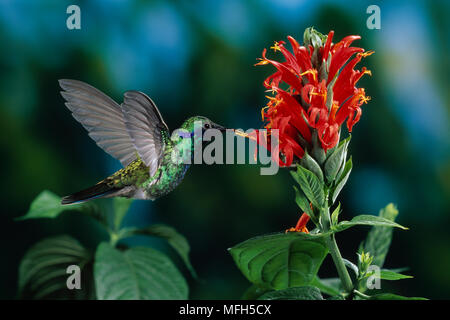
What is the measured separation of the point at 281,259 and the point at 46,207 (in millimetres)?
576

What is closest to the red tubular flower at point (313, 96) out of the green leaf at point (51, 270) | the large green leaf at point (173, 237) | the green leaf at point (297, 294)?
the green leaf at point (297, 294)

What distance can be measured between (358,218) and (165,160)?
1.10ft

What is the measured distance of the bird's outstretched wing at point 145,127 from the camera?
69 cm

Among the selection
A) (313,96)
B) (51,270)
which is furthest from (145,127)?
(51,270)

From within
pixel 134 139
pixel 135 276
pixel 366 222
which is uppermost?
pixel 134 139

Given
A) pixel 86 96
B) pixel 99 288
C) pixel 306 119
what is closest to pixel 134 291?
pixel 99 288

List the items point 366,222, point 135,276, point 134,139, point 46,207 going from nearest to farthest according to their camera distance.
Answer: point 366,222, point 134,139, point 135,276, point 46,207

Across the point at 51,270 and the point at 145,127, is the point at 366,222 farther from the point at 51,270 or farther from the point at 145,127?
the point at 51,270

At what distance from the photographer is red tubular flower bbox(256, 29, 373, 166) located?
0.57 metres

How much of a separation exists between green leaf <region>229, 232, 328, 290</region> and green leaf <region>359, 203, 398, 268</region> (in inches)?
7.2

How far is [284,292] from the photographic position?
0.55m

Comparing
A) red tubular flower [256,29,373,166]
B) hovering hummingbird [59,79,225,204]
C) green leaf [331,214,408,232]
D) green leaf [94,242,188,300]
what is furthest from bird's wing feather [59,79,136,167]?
green leaf [331,214,408,232]

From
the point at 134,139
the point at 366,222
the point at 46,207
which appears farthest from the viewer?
the point at 46,207

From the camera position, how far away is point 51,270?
3.06ft
